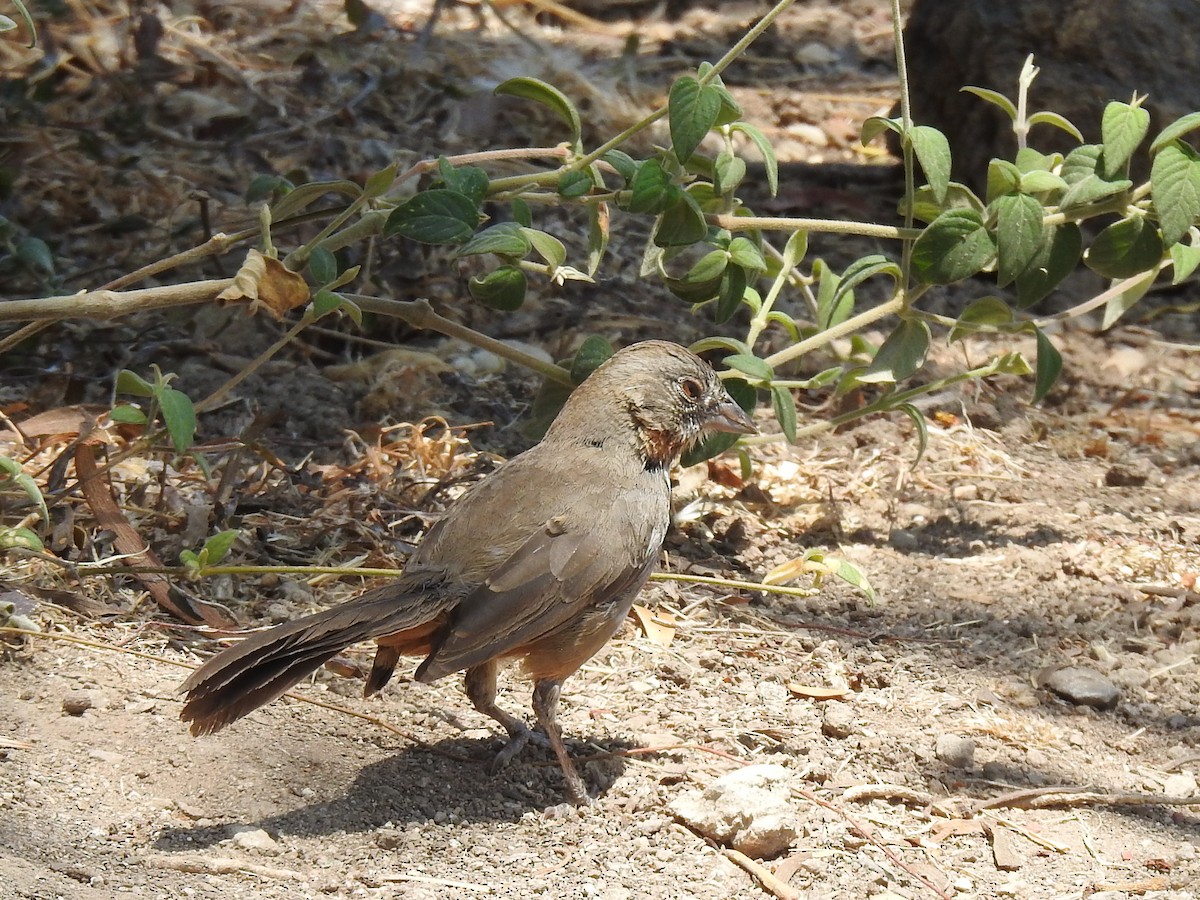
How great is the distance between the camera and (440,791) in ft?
11.9

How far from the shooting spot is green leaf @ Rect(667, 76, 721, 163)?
388 centimetres

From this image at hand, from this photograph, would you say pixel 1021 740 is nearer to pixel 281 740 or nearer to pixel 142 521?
pixel 281 740

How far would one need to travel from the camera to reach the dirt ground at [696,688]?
3.28m

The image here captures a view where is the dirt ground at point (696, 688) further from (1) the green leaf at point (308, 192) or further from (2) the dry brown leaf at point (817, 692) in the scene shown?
(1) the green leaf at point (308, 192)

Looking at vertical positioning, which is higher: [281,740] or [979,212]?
[979,212]

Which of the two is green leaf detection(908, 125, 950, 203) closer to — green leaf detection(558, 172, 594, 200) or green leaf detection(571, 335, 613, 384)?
green leaf detection(558, 172, 594, 200)

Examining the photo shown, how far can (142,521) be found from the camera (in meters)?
4.50

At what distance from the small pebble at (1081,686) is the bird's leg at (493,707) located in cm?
155

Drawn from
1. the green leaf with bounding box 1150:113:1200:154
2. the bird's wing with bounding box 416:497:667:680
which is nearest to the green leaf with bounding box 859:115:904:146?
the green leaf with bounding box 1150:113:1200:154

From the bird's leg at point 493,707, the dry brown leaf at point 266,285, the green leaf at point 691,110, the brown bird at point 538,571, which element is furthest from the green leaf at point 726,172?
the bird's leg at point 493,707

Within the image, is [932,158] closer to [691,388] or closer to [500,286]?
[691,388]

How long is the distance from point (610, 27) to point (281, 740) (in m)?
6.72

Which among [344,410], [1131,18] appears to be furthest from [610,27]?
[344,410]

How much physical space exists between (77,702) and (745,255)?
2.27 meters
